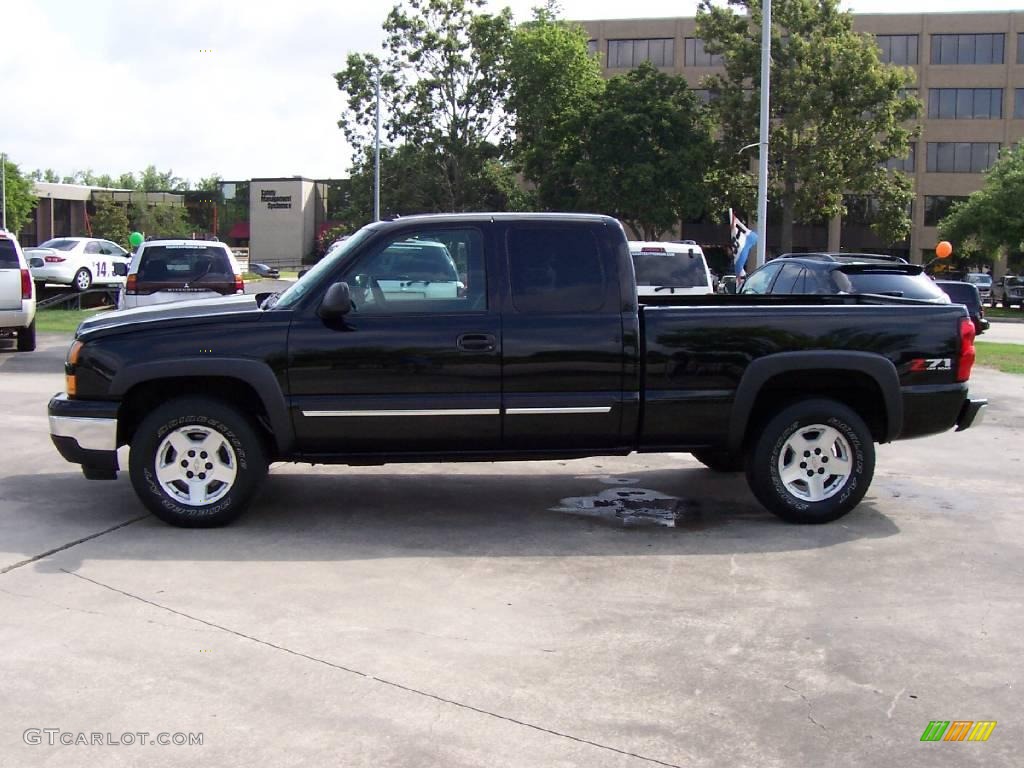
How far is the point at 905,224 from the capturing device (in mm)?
52688

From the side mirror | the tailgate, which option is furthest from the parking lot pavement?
the tailgate

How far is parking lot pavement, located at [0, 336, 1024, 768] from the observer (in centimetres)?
410

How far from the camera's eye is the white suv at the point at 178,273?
15.2 m

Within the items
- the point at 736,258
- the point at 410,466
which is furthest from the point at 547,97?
the point at 410,466

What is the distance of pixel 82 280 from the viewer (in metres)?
30.5

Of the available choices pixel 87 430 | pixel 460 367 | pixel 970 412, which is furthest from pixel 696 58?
pixel 87 430

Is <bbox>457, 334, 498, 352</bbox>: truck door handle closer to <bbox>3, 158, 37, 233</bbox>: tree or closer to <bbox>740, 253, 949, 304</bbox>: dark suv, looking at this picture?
<bbox>740, 253, 949, 304</bbox>: dark suv

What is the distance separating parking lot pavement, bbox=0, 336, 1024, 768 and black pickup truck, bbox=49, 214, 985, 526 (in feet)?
1.73

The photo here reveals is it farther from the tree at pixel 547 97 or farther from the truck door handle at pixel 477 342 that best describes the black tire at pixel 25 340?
the tree at pixel 547 97

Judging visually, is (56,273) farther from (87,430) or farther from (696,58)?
(696,58)

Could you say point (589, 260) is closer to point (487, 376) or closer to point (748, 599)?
point (487, 376)

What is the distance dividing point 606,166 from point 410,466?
4629cm

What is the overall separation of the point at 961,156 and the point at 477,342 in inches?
2844

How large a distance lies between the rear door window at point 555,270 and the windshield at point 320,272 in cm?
94
